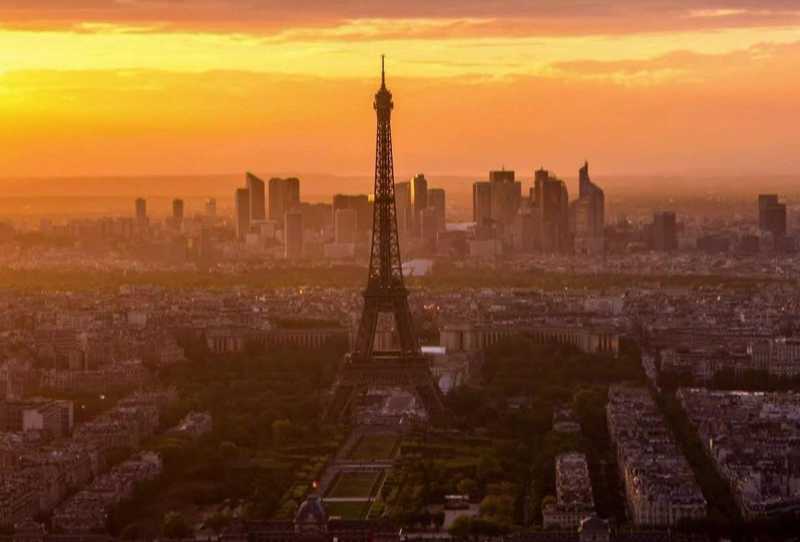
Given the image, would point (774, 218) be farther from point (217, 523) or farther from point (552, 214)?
point (217, 523)

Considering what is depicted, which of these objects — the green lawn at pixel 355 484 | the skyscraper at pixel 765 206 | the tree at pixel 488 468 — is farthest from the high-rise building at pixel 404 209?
the green lawn at pixel 355 484

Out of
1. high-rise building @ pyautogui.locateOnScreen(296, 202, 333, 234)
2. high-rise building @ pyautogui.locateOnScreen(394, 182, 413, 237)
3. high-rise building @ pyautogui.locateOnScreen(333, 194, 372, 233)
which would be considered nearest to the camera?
high-rise building @ pyautogui.locateOnScreen(333, 194, 372, 233)

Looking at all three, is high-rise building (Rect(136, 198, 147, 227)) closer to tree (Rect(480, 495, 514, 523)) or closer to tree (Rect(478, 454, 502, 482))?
tree (Rect(478, 454, 502, 482))

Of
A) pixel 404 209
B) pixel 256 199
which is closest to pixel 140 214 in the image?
pixel 256 199

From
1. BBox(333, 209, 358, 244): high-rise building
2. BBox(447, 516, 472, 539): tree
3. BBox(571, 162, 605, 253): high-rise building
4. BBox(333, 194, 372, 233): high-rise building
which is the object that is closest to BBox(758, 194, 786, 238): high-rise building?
BBox(571, 162, 605, 253): high-rise building

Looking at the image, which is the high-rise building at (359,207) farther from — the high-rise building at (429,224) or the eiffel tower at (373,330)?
the eiffel tower at (373,330)

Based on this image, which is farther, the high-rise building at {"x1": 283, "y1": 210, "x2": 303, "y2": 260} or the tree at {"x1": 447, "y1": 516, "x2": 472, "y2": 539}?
the high-rise building at {"x1": 283, "y1": 210, "x2": 303, "y2": 260}
